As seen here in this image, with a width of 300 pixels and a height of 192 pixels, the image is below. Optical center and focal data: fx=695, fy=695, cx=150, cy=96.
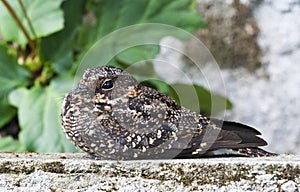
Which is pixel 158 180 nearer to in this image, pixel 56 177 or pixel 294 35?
pixel 56 177

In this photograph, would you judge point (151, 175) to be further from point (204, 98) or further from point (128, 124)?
point (204, 98)

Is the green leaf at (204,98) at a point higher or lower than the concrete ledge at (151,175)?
higher

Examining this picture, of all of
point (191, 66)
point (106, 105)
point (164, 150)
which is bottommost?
point (164, 150)

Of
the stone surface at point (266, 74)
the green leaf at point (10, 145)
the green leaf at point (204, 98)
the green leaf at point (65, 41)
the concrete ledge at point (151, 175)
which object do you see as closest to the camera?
the concrete ledge at point (151, 175)

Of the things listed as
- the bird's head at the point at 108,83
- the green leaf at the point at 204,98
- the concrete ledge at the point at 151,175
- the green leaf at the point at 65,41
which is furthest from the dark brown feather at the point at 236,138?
the green leaf at the point at 65,41

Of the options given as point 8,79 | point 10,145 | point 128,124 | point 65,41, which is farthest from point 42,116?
point 128,124

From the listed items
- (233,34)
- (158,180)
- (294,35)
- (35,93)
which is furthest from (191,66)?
(158,180)

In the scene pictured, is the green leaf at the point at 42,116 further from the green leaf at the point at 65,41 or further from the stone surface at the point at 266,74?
the stone surface at the point at 266,74
